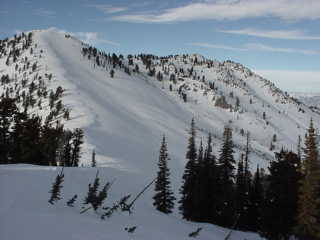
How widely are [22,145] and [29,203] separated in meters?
39.1

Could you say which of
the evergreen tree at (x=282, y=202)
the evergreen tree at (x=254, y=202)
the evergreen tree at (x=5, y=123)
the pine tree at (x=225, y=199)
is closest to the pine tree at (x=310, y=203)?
the evergreen tree at (x=282, y=202)

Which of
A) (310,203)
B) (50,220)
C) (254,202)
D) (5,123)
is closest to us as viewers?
(50,220)

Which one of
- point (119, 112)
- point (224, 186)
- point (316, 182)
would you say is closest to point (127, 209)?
point (316, 182)

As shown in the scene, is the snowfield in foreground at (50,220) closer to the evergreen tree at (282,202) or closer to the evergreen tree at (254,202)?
the evergreen tree at (282,202)

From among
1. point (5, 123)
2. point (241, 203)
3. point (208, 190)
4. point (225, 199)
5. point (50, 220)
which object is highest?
point (5, 123)

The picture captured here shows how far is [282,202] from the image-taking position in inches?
1284

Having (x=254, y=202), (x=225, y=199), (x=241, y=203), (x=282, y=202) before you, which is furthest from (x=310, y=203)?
(x=254, y=202)

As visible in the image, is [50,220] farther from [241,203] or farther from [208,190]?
[241,203]

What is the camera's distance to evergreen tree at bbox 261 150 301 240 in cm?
3247

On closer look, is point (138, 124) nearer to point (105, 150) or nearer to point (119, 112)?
point (119, 112)

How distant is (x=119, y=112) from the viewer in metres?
171

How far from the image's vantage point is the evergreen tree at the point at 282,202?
32.5 metres

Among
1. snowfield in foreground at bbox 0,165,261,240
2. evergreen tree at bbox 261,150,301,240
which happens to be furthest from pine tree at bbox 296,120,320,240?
snowfield in foreground at bbox 0,165,261,240

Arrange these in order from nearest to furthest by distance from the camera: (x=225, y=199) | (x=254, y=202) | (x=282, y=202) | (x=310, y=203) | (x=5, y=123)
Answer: (x=310, y=203) < (x=282, y=202) < (x=225, y=199) < (x=254, y=202) < (x=5, y=123)
